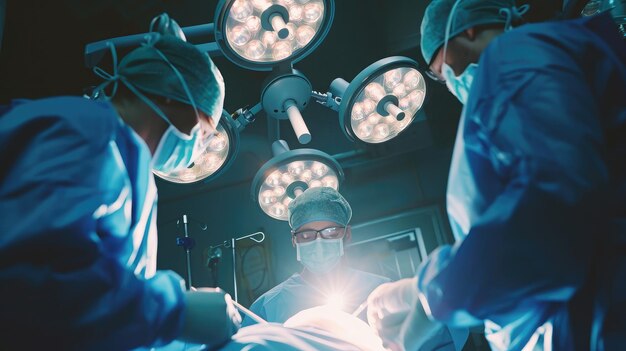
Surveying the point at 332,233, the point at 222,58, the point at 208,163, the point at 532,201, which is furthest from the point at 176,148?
the point at 222,58

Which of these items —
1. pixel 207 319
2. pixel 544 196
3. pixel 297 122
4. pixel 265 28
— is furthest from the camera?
pixel 297 122

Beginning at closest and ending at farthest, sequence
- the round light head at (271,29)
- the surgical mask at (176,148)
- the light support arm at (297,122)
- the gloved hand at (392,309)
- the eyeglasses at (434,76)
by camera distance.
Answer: the gloved hand at (392,309), the surgical mask at (176,148), the eyeglasses at (434,76), the round light head at (271,29), the light support arm at (297,122)

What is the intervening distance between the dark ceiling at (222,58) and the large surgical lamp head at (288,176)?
1.66ft

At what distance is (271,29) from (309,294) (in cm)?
175

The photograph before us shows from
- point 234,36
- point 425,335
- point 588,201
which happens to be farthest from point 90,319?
point 234,36

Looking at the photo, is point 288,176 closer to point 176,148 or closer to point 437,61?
point 176,148

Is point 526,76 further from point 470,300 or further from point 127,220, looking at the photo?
point 127,220

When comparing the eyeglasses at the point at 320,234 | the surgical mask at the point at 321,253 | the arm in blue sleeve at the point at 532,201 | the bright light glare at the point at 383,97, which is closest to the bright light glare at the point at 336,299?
the surgical mask at the point at 321,253

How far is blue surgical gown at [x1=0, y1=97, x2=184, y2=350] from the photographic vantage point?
814 mm

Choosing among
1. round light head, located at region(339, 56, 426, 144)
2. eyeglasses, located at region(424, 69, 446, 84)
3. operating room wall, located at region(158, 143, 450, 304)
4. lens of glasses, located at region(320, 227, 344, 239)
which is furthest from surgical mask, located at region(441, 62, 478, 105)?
operating room wall, located at region(158, 143, 450, 304)

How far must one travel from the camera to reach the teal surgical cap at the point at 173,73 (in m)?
1.37

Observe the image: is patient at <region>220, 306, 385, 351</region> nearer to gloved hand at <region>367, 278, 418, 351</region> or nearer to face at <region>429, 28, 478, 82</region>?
gloved hand at <region>367, 278, 418, 351</region>

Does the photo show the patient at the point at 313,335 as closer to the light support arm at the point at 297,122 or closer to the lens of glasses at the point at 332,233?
the light support arm at the point at 297,122

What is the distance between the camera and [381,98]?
2.43 m
